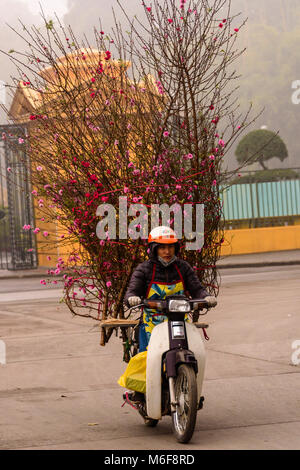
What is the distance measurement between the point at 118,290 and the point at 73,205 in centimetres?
97

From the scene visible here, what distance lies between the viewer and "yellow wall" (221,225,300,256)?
3197 cm

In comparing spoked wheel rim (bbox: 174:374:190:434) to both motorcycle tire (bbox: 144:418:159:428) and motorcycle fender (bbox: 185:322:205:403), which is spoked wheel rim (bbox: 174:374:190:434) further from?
motorcycle tire (bbox: 144:418:159:428)

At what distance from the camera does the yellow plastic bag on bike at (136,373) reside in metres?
6.40

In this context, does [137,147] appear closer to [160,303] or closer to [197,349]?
Answer: [160,303]

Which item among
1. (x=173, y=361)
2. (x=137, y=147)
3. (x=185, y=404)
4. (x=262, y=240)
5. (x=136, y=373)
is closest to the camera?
(x=185, y=404)

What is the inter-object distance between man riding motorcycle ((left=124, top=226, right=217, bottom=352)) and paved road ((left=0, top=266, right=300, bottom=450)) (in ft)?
2.66

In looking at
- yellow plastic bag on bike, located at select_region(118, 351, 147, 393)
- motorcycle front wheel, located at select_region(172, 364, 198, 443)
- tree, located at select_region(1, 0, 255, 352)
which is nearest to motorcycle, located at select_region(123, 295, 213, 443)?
motorcycle front wheel, located at select_region(172, 364, 198, 443)

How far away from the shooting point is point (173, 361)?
6.06 meters

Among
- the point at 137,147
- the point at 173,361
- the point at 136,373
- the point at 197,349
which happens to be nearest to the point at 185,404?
the point at 173,361

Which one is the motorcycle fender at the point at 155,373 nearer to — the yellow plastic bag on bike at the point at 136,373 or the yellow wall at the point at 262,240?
the yellow plastic bag on bike at the point at 136,373

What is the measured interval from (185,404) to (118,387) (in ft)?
7.79

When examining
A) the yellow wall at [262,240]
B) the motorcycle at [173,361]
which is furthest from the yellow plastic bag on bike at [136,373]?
the yellow wall at [262,240]

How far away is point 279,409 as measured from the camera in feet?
22.8
